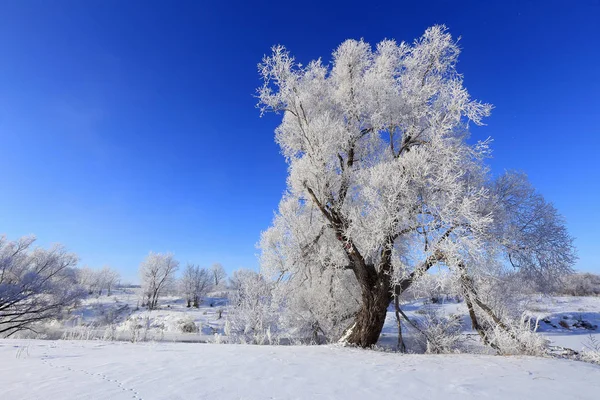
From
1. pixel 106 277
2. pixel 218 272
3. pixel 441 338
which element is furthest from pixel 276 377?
pixel 106 277

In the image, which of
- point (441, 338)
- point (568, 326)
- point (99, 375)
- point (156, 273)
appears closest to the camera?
point (99, 375)

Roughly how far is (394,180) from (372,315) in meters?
4.08

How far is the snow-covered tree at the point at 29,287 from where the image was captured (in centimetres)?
2005

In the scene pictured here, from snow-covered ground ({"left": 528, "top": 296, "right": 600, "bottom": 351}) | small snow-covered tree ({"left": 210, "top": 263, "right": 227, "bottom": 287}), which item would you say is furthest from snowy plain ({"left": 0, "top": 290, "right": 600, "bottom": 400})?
small snow-covered tree ({"left": 210, "top": 263, "right": 227, "bottom": 287})

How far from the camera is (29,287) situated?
20.7m

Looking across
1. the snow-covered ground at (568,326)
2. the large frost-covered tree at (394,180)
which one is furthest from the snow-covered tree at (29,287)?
the snow-covered ground at (568,326)

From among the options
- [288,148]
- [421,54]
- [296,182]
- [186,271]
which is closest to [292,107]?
[288,148]

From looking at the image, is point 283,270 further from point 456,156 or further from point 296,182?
point 456,156

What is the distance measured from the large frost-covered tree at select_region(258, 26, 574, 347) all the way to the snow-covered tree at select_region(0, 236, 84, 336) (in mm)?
21223

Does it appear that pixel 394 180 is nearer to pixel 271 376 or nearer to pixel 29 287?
pixel 271 376

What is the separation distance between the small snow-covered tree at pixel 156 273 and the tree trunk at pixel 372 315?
57.5m

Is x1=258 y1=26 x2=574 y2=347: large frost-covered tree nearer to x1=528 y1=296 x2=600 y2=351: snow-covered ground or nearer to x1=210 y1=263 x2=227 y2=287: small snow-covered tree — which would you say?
x1=528 y1=296 x2=600 y2=351: snow-covered ground

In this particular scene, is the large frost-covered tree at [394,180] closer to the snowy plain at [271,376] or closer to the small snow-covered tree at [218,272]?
the snowy plain at [271,376]

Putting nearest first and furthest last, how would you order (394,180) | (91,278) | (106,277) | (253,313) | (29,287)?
(394,180), (253,313), (29,287), (91,278), (106,277)
